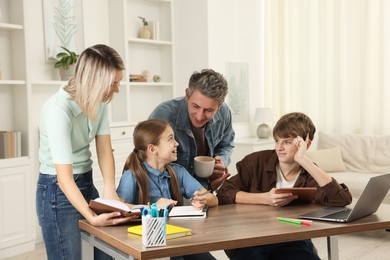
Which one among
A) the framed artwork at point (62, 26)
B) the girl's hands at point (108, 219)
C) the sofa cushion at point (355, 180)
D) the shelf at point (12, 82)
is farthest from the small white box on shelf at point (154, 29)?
the girl's hands at point (108, 219)

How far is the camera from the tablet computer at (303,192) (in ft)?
7.71

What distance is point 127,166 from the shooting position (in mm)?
2445

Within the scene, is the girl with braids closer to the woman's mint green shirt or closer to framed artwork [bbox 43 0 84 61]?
the woman's mint green shirt

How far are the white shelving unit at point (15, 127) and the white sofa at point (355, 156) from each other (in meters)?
2.85

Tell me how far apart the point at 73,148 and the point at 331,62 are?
4.42 meters

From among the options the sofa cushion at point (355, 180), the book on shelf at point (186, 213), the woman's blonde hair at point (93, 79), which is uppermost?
the woman's blonde hair at point (93, 79)

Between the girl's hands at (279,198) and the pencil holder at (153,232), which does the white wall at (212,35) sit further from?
the pencil holder at (153,232)

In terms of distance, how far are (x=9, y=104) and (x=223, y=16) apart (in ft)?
8.60

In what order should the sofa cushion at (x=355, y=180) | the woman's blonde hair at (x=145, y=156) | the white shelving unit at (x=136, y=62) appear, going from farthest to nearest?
the white shelving unit at (x=136, y=62), the sofa cushion at (x=355, y=180), the woman's blonde hair at (x=145, y=156)

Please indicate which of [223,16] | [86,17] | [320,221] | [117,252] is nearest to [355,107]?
[223,16]

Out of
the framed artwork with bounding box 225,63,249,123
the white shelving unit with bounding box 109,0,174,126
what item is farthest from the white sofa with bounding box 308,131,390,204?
the white shelving unit with bounding box 109,0,174,126

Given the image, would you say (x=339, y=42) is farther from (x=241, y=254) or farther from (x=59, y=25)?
(x=241, y=254)

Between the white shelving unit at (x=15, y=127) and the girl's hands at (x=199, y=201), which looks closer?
the girl's hands at (x=199, y=201)

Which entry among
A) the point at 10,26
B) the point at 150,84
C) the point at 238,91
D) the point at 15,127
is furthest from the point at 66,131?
the point at 238,91
